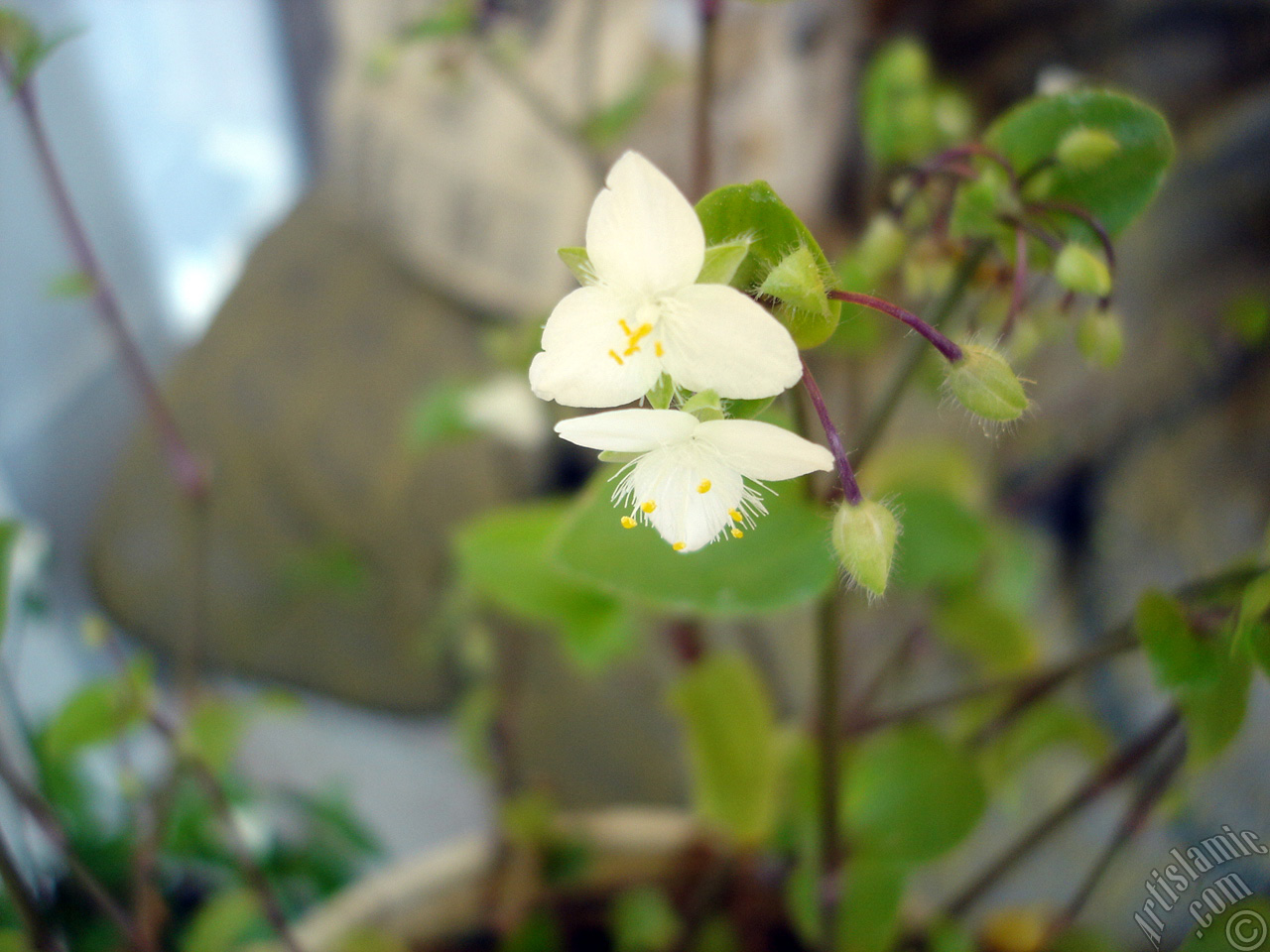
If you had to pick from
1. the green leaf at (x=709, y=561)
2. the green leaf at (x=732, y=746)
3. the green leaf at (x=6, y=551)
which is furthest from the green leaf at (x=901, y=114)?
the green leaf at (x=6, y=551)

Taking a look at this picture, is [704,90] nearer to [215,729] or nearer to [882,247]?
[882,247]

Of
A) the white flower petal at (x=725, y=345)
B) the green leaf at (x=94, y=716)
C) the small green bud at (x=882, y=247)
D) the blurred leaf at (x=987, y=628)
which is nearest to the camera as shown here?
the white flower petal at (x=725, y=345)

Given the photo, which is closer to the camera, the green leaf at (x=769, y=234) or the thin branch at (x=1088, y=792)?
the green leaf at (x=769, y=234)

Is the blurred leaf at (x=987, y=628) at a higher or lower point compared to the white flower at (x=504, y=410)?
lower

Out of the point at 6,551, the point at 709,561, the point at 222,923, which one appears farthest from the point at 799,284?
the point at 222,923

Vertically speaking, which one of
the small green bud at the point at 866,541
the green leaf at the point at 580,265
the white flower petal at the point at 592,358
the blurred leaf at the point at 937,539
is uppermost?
the green leaf at the point at 580,265

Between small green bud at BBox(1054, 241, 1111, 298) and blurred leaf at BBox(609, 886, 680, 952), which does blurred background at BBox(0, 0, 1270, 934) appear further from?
small green bud at BBox(1054, 241, 1111, 298)

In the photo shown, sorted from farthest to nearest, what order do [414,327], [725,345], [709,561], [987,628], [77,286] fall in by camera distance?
[414,327] < [987,628] < [77,286] < [709,561] < [725,345]

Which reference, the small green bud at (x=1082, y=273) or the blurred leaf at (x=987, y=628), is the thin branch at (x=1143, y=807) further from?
the small green bud at (x=1082, y=273)

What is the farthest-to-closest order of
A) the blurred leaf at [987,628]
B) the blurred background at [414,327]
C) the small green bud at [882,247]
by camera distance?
1. the blurred background at [414,327]
2. the blurred leaf at [987,628]
3. the small green bud at [882,247]
